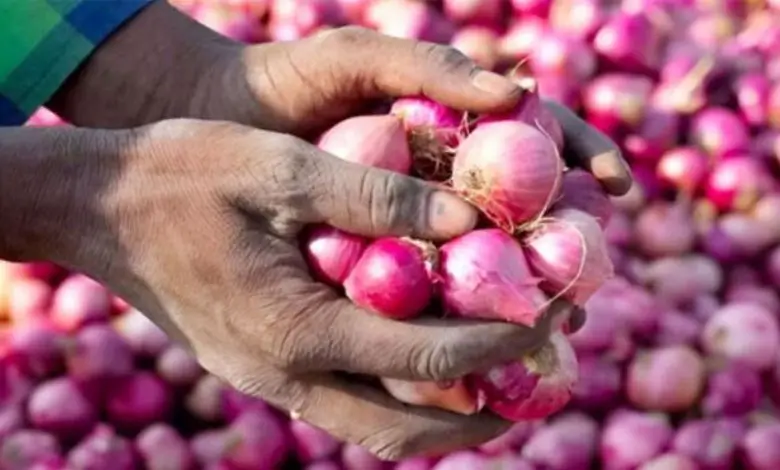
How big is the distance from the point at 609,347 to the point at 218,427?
0.46 meters

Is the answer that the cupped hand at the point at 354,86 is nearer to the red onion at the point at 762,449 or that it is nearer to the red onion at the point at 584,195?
the red onion at the point at 584,195

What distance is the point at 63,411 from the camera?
1.58 meters

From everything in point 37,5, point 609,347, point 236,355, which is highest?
point 37,5

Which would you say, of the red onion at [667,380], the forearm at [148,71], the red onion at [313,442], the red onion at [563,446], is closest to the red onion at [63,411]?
the red onion at [313,442]

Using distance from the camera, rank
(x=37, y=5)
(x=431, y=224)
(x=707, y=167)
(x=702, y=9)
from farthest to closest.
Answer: (x=702, y=9) < (x=707, y=167) < (x=37, y=5) < (x=431, y=224)

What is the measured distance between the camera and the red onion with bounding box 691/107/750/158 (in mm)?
1821

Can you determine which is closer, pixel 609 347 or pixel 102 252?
pixel 102 252

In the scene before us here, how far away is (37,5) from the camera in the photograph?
1.32 metres

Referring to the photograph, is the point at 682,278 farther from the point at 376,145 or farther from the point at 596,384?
the point at 376,145

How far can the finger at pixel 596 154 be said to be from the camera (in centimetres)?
110

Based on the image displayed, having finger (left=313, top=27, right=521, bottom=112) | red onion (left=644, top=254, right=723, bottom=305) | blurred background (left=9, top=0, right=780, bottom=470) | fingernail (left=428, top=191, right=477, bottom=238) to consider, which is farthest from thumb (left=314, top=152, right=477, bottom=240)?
red onion (left=644, top=254, right=723, bottom=305)

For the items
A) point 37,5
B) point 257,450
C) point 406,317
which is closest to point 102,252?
point 406,317

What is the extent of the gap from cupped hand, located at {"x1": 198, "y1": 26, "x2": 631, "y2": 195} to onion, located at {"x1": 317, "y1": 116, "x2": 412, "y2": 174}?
2.3 inches

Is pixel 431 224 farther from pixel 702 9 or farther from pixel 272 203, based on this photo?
pixel 702 9
